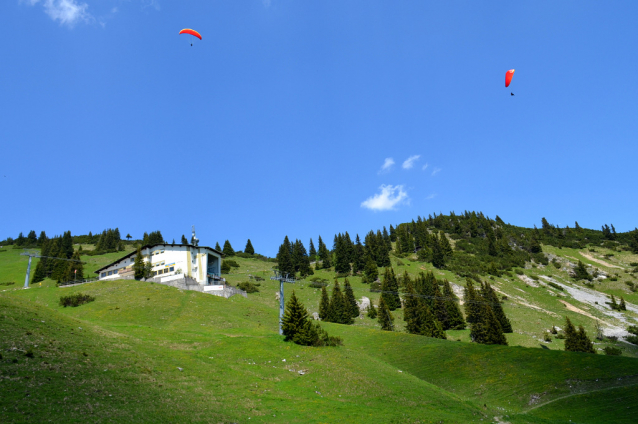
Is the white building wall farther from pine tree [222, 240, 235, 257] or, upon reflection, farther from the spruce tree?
the spruce tree

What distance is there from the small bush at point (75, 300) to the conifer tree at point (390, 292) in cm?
5823

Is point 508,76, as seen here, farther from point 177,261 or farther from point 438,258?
point 438,258

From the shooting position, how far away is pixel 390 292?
3305 inches

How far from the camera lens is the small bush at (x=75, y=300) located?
172ft

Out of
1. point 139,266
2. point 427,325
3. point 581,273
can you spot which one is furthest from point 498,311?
point 139,266

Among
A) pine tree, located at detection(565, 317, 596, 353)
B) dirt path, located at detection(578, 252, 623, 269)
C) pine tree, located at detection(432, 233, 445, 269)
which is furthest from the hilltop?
dirt path, located at detection(578, 252, 623, 269)

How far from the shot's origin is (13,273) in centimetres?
9700

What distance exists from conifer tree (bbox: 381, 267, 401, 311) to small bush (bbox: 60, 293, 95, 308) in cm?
5823

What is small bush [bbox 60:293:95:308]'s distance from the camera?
52562 mm

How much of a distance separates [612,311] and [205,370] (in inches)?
4133

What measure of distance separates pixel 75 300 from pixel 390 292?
62.8m

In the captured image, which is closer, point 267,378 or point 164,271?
point 267,378

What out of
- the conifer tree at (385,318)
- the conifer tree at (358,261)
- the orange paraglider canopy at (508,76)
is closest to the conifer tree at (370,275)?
the conifer tree at (358,261)

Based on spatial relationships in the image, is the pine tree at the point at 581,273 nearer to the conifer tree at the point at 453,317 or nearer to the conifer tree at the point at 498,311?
the conifer tree at the point at 498,311
